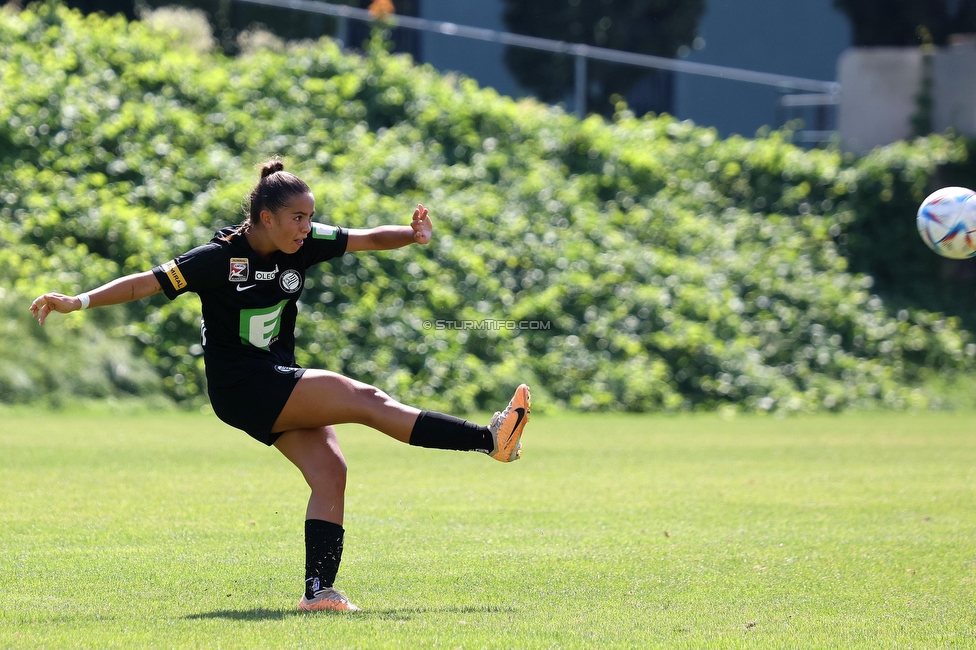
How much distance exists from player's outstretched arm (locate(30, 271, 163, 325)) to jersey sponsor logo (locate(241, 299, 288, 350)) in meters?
Answer: 0.41

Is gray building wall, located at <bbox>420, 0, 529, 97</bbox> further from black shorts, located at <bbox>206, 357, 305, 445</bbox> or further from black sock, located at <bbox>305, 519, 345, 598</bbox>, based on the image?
black sock, located at <bbox>305, 519, 345, 598</bbox>

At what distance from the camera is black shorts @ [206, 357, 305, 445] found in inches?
211

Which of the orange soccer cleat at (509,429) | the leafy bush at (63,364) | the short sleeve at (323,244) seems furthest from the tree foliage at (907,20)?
the orange soccer cleat at (509,429)

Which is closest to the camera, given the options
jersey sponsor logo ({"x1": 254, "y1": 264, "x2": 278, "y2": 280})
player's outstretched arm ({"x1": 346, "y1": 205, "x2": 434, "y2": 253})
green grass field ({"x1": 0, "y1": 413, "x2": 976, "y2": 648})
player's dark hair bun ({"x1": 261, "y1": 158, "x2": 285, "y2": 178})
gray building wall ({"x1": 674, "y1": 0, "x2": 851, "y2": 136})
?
green grass field ({"x1": 0, "y1": 413, "x2": 976, "y2": 648})

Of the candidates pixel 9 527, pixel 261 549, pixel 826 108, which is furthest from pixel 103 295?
pixel 826 108

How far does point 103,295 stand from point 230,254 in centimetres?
58

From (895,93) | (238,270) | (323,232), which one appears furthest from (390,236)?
(895,93)

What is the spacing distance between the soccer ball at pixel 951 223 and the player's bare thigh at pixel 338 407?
4.01 meters

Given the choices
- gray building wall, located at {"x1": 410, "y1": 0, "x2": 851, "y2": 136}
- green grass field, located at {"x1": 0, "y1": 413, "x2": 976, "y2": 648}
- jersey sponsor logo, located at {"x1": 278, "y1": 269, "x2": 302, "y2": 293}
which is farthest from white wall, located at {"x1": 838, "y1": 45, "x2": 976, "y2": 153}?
jersey sponsor logo, located at {"x1": 278, "y1": 269, "x2": 302, "y2": 293}

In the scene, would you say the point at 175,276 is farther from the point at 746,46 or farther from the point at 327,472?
the point at 746,46

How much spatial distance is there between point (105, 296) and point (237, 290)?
57cm

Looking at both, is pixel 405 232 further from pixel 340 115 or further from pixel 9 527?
pixel 340 115

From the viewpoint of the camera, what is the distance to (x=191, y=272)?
17.4ft

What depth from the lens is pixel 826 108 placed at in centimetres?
2205
